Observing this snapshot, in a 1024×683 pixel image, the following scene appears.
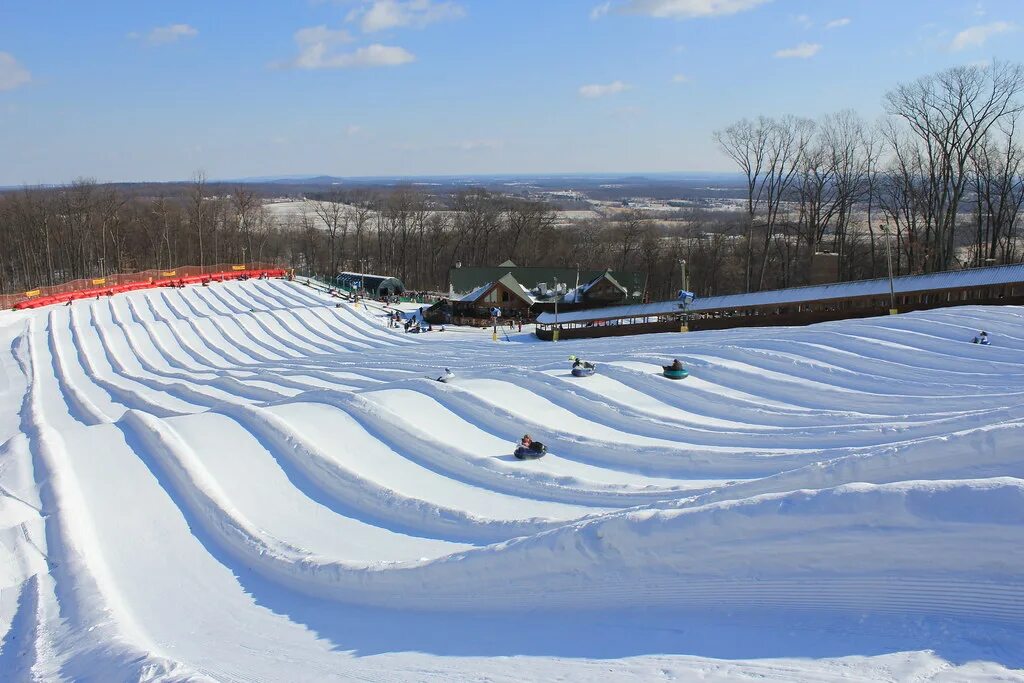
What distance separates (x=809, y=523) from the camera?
830cm

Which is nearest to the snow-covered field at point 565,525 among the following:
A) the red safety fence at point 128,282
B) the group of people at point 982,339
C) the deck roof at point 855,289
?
the group of people at point 982,339

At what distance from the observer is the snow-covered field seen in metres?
7.50

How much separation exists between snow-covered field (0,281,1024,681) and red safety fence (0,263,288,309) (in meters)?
23.6

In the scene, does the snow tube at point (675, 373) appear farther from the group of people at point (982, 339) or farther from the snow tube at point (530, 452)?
the group of people at point (982, 339)

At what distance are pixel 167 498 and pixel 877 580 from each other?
36.3ft

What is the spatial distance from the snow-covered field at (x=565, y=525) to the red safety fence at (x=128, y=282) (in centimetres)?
2358

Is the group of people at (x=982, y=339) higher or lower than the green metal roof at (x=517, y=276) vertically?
lower

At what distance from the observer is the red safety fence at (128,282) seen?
43.8m

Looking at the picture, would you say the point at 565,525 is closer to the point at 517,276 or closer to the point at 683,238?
the point at 517,276

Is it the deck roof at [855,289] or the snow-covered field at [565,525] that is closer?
the snow-covered field at [565,525]

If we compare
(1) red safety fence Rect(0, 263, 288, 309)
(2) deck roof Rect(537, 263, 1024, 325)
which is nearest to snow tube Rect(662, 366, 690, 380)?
(2) deck roof Rect(537, 263, 1024, 325)

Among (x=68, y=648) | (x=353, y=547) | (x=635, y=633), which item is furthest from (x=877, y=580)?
(x=68, y=648)

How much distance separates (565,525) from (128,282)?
45.8 m

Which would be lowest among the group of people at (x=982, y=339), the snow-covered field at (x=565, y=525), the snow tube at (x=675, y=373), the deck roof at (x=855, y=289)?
the snow-covered field at (x=565, y=525)
